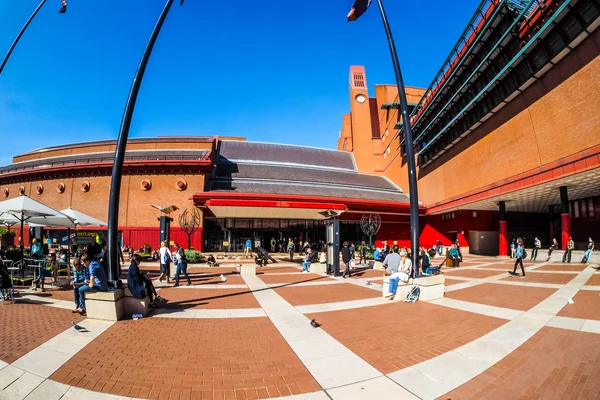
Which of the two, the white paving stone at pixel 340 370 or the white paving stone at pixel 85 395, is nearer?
Answer: the white paving stone at pixel 85 395

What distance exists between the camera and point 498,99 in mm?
21516

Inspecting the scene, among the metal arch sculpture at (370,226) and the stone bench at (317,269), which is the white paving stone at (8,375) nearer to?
the stone bench at (317,269)

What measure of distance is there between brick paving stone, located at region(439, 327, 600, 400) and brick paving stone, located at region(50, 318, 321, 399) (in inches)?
82.8

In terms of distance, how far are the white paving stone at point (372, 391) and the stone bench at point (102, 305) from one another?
16.9 feet

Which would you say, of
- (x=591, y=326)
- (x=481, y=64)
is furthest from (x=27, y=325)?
(x=481, y=64)

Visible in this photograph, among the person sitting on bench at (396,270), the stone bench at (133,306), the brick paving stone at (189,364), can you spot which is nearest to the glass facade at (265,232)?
the person sitting on bench at (396,270)

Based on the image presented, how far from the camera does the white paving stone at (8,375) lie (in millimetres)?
3242

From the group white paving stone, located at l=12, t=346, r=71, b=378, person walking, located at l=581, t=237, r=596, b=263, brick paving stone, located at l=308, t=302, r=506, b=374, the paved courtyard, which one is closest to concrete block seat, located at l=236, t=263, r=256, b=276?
the paved courtyard

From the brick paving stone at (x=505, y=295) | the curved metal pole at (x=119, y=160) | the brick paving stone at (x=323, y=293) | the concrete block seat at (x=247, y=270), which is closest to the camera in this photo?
the curved metal pole at (x=119, y=160)

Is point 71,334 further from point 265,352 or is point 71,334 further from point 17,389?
point 265,352

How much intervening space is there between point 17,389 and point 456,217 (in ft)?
114

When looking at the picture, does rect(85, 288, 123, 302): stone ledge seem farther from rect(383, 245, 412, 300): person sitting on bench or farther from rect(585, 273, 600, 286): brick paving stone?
rect(585, 273, 600, 286): brick paving stone

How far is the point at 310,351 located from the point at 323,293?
4.71m

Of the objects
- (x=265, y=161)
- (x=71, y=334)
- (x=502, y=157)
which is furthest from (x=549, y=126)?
(x=265, y=161)
